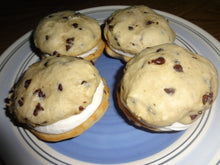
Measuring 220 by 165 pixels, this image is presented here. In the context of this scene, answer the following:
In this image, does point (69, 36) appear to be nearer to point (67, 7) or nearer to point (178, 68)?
point (178, 68)

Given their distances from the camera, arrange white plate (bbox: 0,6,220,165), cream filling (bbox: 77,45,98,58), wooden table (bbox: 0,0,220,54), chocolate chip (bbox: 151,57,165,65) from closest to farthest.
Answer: chocolate chip (bbox: 151,57,165,65), white plate (bbox: 0,6,220,165), cream filling (bbox: 77,45,98,58), wooden table (bbox: 0,0,220,54)

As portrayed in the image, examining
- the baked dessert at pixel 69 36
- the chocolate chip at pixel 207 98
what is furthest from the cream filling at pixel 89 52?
the chocolate chip at pixel 207 98

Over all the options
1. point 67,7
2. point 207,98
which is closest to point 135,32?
point 207,98

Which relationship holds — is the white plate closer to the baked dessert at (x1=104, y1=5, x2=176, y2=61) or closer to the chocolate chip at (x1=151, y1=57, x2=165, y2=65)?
the baked dessert at (x1=104, y1=5, x2=176, y2=61)

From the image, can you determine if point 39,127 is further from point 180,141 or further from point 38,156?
point 180,141

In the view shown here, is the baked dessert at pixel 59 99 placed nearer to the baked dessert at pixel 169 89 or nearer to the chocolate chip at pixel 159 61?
the baked dessert at pixel 169 89

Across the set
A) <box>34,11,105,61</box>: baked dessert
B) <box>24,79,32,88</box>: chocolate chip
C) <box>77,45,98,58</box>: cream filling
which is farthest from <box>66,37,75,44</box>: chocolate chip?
<box>24,79,32,88</box>: chocolate chip

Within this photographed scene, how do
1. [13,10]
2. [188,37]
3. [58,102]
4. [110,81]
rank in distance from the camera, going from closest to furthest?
[58,102], [110,81], [188,37], [13,10]

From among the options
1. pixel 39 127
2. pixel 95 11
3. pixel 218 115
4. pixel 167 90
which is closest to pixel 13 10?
pixel 95 11
